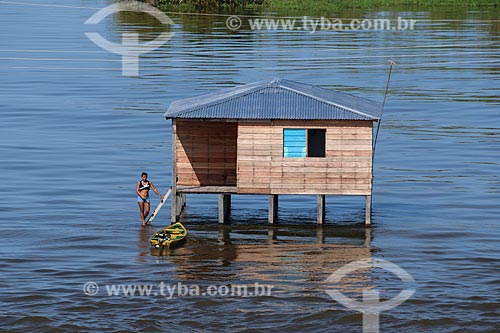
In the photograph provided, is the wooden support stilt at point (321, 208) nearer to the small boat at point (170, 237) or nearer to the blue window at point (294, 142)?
the blue window at point (294, 142)

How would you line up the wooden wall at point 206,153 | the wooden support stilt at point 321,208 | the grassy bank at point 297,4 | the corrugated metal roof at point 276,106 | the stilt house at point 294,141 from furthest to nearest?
the grassy bank at point 297,4 → the wooden wall at point 206,153 → the wooden support stilt at point 321,208 → the stilt house at point 294,141 → the corrugated metal roof at point 276,106

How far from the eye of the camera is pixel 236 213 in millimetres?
39781

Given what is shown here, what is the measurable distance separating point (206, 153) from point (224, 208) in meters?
2.10

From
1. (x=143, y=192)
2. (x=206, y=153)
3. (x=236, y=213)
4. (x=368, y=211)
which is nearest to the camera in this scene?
(x=368, y=211)

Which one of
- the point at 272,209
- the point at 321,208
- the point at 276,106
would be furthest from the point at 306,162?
the point at 272,209

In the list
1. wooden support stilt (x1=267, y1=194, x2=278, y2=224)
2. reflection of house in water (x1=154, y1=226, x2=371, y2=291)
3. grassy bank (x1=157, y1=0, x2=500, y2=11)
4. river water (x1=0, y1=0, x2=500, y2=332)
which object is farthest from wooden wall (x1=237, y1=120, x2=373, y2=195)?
grassy bank (x1=157, y1=0, x2=500, y2=11)

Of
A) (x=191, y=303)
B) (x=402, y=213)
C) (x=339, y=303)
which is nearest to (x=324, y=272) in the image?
(x=339, y=303)

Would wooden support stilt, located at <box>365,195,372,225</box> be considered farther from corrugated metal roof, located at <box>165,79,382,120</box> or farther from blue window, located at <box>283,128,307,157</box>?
corrugated metal roof, located at <box>165,79,382,120</box>

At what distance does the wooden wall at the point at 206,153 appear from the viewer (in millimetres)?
37438

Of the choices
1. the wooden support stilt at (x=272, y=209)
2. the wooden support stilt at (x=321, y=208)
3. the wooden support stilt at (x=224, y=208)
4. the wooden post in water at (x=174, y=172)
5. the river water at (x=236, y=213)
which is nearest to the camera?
the river water at (x=236, y=213)

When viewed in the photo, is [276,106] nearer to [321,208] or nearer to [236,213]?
[321,208]

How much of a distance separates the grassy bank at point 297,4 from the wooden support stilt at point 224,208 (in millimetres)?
78997

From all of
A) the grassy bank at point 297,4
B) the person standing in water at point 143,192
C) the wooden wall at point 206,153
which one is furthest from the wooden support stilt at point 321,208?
the grassy bank at point 297,4

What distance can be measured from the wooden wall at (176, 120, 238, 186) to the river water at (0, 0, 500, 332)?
1.71m
